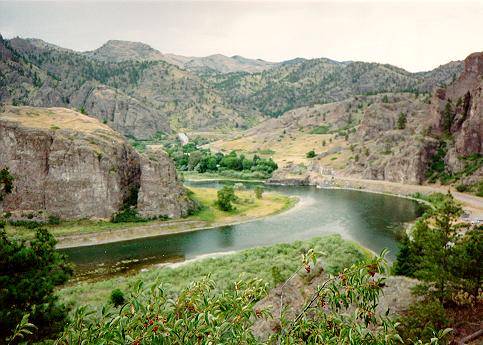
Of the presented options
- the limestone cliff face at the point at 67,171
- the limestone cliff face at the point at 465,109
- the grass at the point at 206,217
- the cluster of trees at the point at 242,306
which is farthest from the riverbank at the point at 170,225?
the limestone cliff face at the point at 465,109

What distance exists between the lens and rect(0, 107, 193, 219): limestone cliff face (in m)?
73.6

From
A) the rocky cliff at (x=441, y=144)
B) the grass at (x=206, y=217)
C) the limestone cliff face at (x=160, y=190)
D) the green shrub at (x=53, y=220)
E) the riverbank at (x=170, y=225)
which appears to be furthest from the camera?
the rocky cliff at (x=441, y=144)

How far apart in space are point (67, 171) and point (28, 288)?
59990 mm

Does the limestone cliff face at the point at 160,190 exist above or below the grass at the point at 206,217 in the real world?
above

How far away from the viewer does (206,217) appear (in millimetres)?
80812

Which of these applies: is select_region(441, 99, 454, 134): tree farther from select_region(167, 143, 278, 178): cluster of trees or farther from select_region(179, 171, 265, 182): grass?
select_region(179, 171, 265, 182): grass

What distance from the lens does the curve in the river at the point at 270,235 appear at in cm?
6009

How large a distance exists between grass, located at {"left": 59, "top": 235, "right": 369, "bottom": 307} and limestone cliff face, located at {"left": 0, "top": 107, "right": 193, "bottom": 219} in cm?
2978

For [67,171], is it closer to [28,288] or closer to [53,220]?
[53,220]

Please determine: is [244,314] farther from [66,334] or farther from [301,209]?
[301,209]

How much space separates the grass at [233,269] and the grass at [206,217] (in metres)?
23.3

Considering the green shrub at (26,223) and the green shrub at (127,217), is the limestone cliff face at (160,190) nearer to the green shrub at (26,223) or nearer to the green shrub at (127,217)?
the green shrub at (127,217)

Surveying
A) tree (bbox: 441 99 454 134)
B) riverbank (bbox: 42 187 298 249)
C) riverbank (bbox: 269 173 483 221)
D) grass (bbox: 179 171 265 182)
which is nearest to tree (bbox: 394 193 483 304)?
riverbank (bbox: 42 187 298 249)

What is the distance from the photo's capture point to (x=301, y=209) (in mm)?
91625
